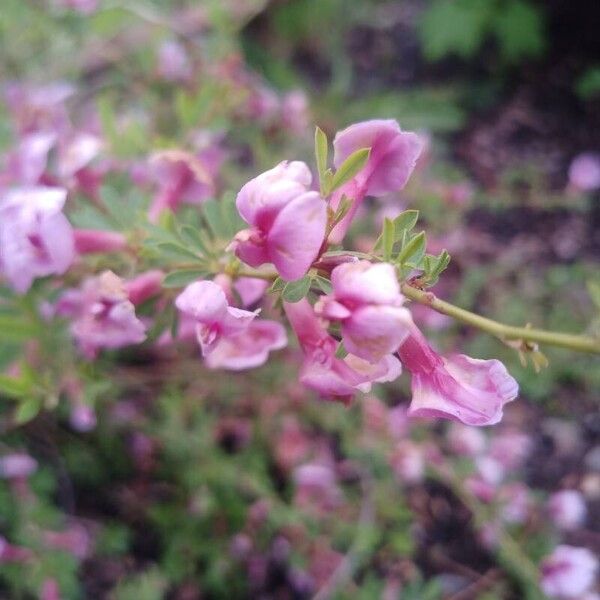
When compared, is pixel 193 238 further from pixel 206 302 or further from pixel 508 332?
pixel 508 332

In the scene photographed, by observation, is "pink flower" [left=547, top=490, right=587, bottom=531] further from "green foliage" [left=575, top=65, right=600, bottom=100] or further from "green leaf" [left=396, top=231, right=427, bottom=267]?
"green foliage" [left=575, top=65, right=600, bottom=100]

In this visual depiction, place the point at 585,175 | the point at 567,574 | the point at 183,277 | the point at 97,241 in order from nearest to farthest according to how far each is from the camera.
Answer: the point at 183,277, the point at 97,241, the point at 567,574, the point at 585,175

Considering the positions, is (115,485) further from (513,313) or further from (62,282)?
(513,313)

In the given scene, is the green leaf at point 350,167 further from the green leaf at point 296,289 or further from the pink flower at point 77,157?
the pink flower at point 77,157

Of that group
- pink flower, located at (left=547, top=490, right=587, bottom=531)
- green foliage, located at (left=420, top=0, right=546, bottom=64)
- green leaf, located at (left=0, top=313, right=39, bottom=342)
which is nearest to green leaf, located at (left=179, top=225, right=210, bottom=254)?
green leaf, located at (left=0, top=313, right=39, bottom=342)

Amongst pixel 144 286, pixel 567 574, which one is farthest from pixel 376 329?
pixel 567 574

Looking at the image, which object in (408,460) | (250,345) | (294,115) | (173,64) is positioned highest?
(250,345)

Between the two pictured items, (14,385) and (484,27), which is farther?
(484,27)
